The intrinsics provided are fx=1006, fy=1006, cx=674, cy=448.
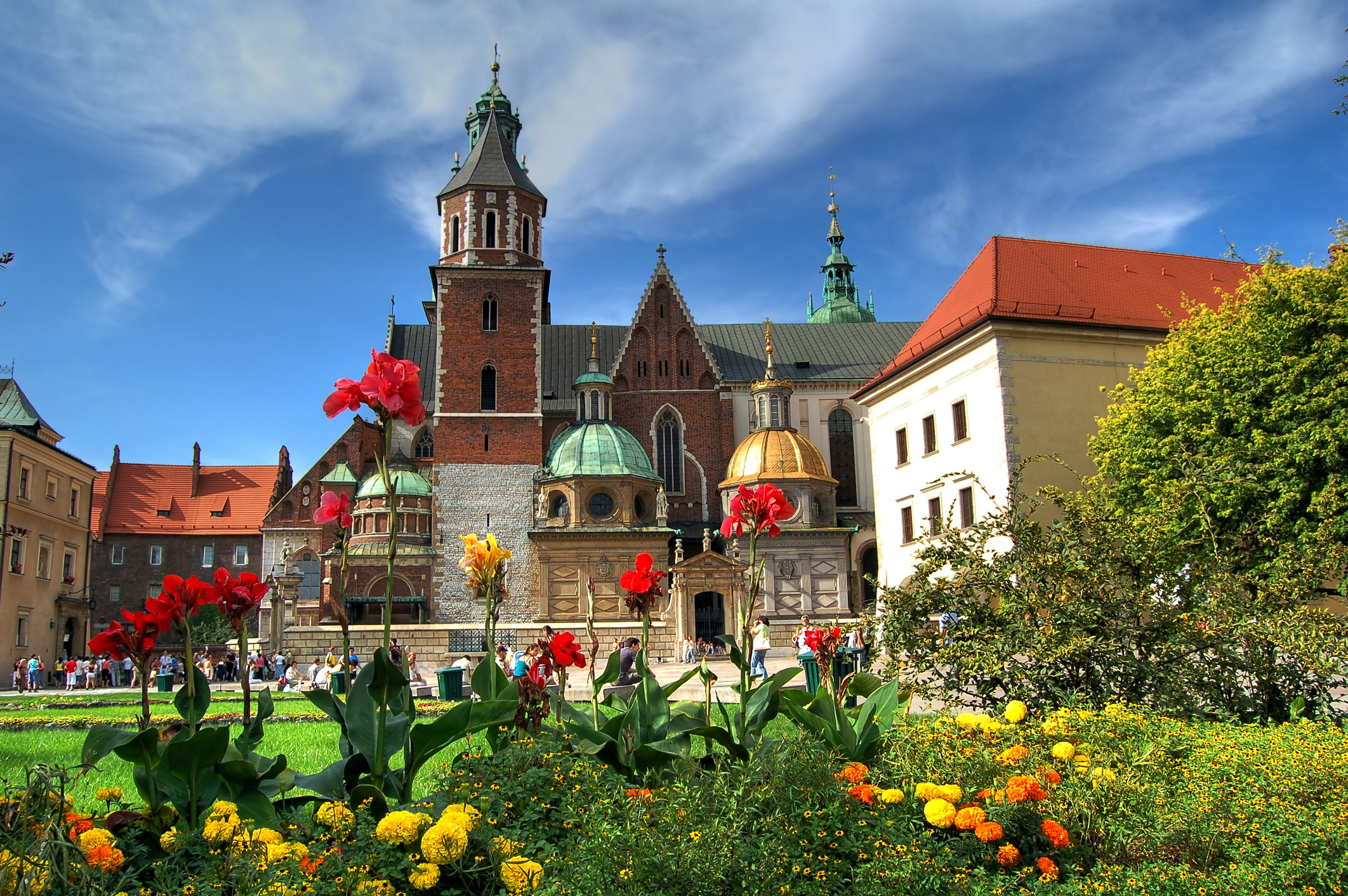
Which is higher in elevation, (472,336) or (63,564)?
(472,336)

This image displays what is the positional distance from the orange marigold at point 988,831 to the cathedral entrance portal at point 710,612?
32.4 metres

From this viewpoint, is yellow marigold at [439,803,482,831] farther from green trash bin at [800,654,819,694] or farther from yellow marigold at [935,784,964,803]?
green trash bin at [800,654,819,694]

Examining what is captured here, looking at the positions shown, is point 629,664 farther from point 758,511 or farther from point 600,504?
point 600,504

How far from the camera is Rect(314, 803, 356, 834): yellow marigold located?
4.84 metres

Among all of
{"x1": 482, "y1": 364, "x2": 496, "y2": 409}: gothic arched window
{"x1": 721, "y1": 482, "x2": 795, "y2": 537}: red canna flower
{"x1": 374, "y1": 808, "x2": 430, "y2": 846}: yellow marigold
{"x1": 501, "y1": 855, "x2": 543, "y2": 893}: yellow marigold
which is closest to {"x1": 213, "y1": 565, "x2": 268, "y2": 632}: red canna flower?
{"x1": 374, "y1": 808, "x2": 430, "y2": 846}: yellow marigold

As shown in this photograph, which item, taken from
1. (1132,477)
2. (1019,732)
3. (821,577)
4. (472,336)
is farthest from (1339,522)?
(472,336)

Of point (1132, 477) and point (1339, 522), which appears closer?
point (1339, 522)

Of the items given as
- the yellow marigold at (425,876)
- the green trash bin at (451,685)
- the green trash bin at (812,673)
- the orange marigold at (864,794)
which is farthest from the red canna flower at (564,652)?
the green trash bin at (451,685)

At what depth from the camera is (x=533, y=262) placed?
44562 mm

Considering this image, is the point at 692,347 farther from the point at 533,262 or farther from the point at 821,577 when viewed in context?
the point at 821,577

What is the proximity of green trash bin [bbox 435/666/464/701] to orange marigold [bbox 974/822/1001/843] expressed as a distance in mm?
14984

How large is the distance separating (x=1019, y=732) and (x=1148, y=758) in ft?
2.92

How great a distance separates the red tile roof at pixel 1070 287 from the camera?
25812 millimetres

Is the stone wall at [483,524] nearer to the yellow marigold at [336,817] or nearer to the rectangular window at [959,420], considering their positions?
the rectangular window at [959,420]
